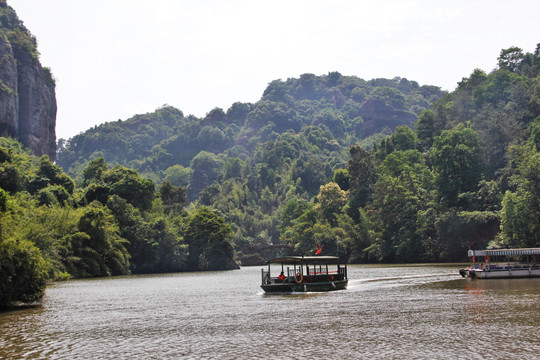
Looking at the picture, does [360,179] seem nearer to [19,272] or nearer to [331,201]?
[331,201]

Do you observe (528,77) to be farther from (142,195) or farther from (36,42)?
(36,42)

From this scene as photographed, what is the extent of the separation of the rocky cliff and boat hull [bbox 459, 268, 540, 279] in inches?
5373

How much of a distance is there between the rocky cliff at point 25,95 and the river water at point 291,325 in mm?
121811

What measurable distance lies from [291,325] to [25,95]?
527ft

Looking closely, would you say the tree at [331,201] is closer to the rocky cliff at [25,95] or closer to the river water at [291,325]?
the rocky cliff at [25,95]

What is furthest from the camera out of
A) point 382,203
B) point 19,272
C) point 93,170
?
point 93,170

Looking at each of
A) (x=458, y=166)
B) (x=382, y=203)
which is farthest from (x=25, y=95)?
(x=458, y=166)

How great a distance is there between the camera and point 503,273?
62.6 meters

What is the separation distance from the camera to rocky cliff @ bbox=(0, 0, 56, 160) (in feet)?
523

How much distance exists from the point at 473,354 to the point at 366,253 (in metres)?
104

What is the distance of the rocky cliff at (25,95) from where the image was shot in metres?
159

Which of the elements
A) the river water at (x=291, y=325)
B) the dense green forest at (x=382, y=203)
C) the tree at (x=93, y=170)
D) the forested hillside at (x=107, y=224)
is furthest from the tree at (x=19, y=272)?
the tree at (x=93, y=170)

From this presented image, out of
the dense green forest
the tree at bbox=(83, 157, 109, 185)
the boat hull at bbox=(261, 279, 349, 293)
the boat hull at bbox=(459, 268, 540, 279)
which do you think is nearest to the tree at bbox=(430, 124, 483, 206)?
the dense green forest

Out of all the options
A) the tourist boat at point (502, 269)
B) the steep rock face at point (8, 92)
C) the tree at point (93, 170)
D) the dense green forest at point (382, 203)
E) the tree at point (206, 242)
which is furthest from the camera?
the steep rock face at point (8, 92)
